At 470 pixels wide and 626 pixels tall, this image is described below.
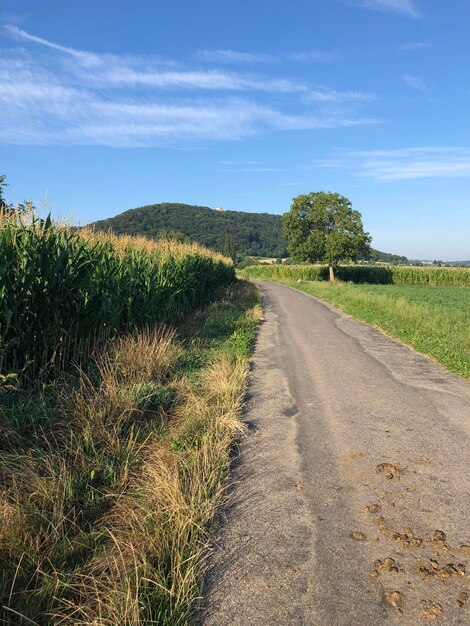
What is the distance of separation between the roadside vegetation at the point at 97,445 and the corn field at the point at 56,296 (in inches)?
1.0

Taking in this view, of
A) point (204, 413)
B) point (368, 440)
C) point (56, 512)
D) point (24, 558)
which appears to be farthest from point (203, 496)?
point (368, 440)

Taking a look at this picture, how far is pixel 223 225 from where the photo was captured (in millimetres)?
93500

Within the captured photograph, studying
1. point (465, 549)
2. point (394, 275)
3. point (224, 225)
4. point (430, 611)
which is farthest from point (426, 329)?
point (224, 225)

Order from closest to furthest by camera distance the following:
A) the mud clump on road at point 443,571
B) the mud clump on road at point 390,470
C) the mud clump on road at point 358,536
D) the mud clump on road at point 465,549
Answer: the mud clump on road at point 443,571
the mud clump on road at point 465,549
the mud clump on road at point 358,536
the mud clump on road at point 390,470

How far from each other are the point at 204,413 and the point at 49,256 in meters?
3.28

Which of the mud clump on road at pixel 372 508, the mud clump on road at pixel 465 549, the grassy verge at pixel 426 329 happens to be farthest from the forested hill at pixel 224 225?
the mud clump on road at pixel 465 549

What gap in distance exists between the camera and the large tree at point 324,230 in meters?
45.0

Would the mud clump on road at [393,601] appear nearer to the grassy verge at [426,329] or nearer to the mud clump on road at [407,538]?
the mud clump on road at [407,538]

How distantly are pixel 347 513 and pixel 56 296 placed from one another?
15.9ft

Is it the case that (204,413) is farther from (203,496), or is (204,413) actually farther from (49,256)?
(49,256)

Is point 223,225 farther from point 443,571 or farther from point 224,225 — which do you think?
point 443,571

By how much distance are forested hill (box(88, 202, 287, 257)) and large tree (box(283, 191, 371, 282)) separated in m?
18.9

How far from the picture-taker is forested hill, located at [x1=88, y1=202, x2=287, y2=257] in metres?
70.4

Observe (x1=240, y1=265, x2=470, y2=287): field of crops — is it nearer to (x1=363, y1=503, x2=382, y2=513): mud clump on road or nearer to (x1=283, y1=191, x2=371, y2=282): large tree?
(x1=283, y1=191, x2=371, y2=282): large tree
